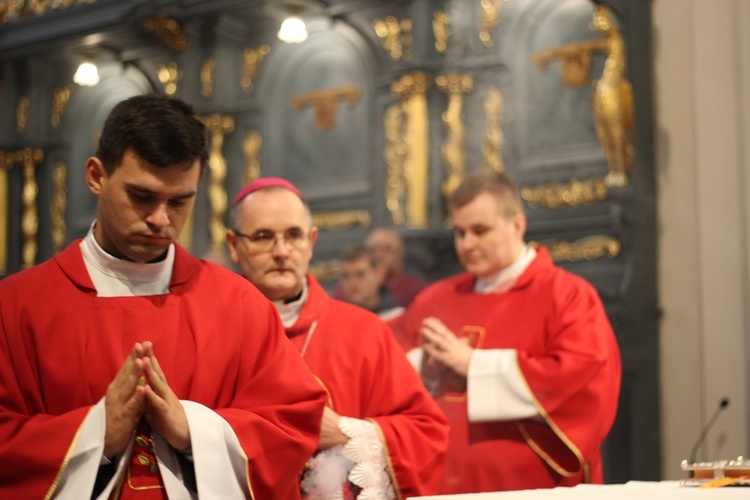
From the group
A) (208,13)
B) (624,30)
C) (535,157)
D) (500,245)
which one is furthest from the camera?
(208,13)

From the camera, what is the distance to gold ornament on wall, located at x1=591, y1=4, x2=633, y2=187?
6.52m

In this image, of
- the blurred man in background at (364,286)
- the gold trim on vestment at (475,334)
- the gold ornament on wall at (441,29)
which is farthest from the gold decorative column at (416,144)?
the gold trim on vestment at (475,334)

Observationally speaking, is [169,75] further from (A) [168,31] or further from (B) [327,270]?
(B) [327,270]

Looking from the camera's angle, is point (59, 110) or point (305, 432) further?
point (59, 110)

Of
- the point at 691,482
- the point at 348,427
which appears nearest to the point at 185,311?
the point at 348,427

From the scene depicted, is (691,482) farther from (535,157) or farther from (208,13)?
(208,13)

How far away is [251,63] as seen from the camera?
8852mm

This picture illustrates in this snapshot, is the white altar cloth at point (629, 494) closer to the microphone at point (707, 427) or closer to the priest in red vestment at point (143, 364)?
the priest in red vestment at point (143, 364)

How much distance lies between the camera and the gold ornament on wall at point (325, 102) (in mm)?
8414

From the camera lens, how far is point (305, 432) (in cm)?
272

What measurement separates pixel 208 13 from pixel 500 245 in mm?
5037

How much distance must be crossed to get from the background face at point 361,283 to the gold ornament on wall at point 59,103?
3.40 metres

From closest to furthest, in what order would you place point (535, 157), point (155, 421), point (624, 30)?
point (155, 421) < point (624, 30) < point (535, 157)

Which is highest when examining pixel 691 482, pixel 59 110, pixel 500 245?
pixel 59 110
